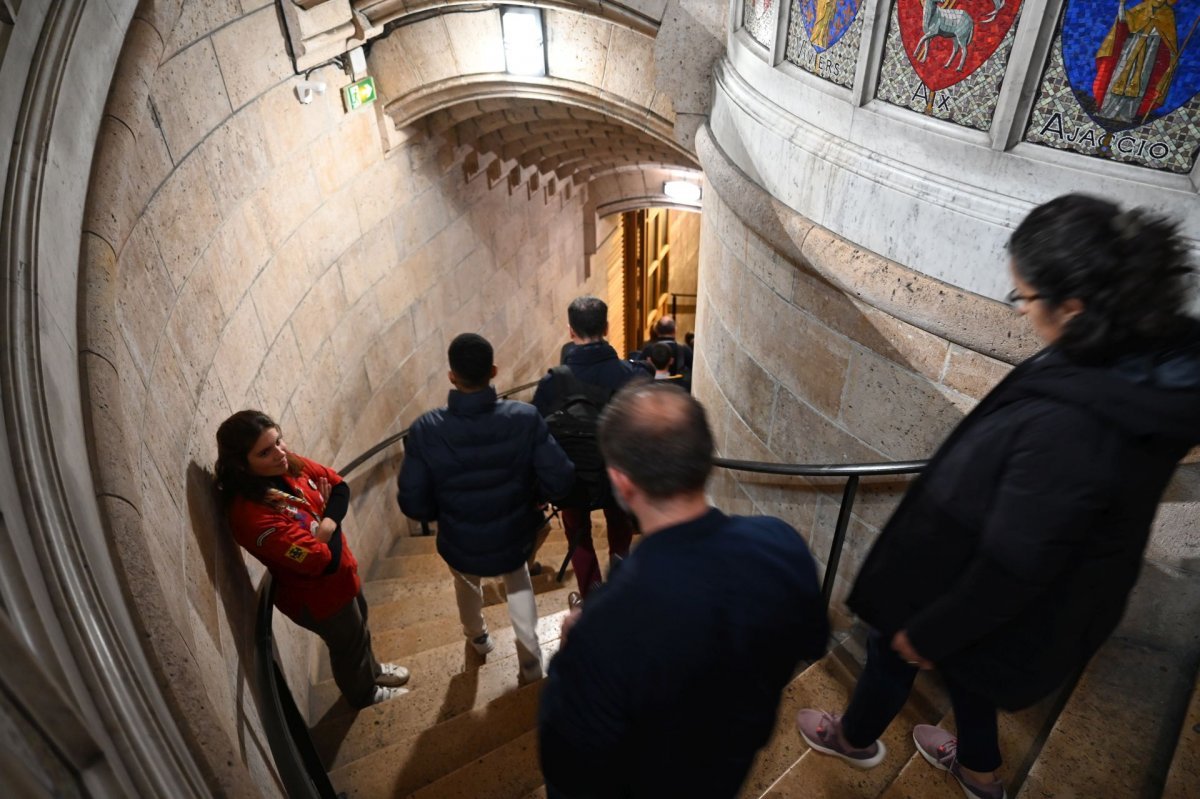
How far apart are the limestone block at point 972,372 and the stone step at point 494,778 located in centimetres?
178

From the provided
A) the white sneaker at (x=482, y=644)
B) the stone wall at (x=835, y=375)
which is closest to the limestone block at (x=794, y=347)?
the stone wall at (x=835, y=375)

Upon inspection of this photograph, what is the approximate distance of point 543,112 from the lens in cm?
568

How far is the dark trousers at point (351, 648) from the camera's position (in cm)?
279

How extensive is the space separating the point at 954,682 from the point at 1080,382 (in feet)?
2.78

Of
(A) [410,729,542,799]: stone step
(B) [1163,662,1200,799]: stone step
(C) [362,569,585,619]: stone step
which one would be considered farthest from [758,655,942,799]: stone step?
(C) [362,569,585,619]: stone step

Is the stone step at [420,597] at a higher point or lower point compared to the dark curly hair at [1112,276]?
lower

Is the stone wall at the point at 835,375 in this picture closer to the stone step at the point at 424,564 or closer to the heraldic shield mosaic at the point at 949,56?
the heraldic shield mosaic at the point at 949,56

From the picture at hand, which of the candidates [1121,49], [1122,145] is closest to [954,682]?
[1122,145]

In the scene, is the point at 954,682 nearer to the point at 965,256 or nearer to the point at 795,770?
the point at 795,770

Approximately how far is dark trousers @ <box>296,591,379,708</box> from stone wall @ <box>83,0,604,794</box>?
26cm

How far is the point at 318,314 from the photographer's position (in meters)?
4.28

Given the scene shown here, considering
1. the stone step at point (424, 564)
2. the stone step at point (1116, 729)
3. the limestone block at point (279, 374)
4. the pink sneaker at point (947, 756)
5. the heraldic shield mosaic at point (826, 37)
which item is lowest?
the stone step at point (424, 564)

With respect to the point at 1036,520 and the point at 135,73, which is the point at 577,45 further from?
the point at 1036,520

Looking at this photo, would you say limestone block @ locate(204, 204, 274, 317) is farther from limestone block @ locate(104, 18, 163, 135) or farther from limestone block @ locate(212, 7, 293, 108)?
limestone block @ locate(104, 18, 163, 135)
